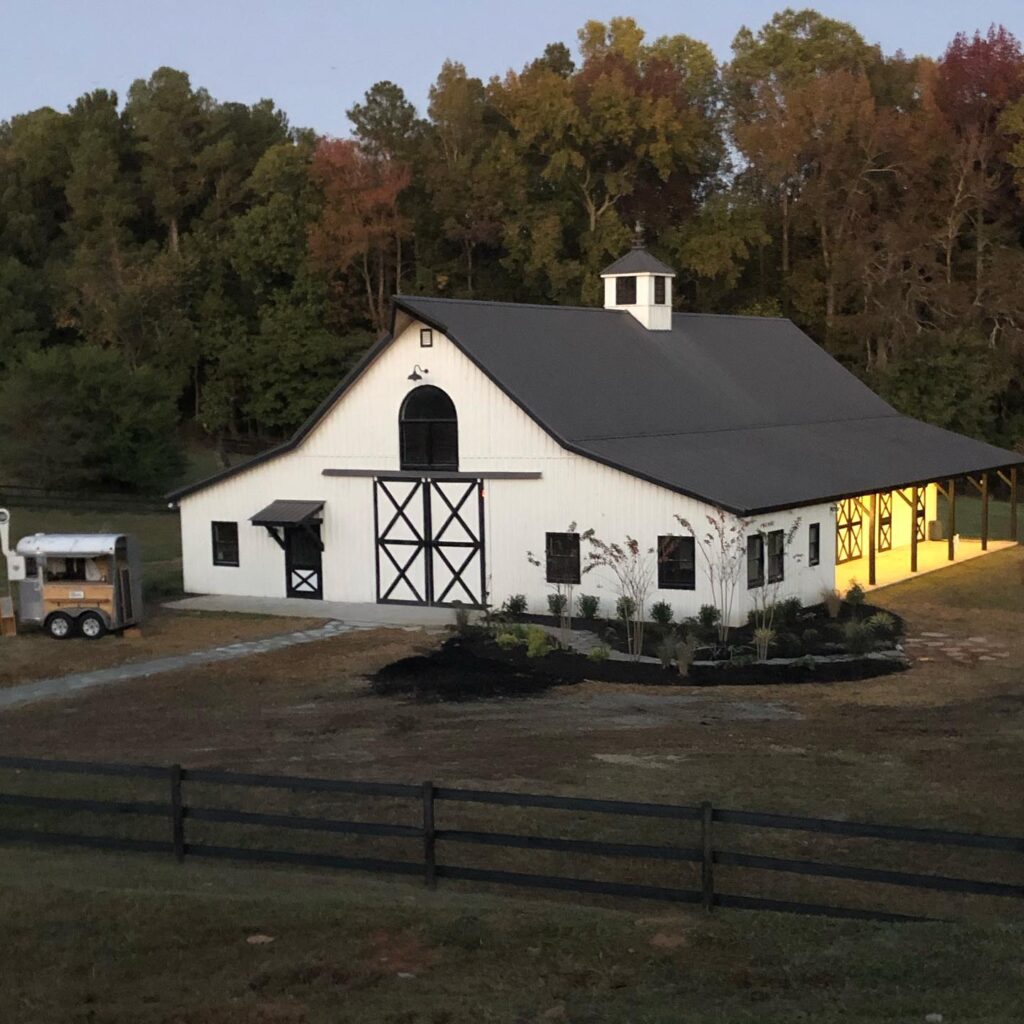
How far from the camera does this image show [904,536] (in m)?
38.1

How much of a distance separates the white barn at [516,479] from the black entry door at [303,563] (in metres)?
0.03

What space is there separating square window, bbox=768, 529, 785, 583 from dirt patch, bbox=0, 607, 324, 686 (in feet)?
27.8

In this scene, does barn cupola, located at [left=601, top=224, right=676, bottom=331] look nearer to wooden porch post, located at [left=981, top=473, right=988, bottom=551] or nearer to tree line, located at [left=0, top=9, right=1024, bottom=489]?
wooden porch post, located at [left=981, top=473, right=988, bottom=551]

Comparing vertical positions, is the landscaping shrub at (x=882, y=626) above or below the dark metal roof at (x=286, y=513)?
below

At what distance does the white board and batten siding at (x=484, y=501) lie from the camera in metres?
27.3

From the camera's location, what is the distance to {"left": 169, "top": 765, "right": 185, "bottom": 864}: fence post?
11.7m

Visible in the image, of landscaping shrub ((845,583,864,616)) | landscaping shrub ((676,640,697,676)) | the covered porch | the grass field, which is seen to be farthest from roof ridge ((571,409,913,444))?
the grass field

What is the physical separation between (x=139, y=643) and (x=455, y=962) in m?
17.8

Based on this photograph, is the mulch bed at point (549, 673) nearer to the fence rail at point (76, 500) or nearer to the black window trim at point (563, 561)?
the black window trim at point (563, 561)

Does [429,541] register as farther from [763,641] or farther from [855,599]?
[763,641]

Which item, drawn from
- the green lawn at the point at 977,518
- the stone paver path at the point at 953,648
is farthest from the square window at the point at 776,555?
the green lawn at the point at 977,518

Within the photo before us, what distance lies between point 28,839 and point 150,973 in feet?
14.0

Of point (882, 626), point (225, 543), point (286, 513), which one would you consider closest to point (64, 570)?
point (286, 513)

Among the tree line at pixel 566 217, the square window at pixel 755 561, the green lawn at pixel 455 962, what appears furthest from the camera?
the tree line at pixel 566 217
